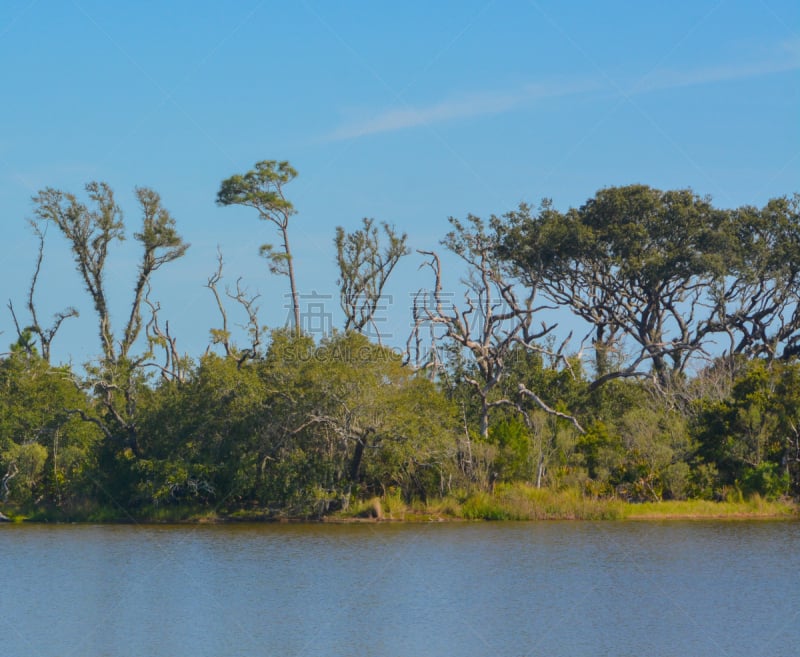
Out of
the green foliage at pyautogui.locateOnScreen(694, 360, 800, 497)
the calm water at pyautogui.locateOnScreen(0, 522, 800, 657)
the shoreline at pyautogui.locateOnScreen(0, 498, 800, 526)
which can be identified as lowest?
the calm water at pyautogui.locateOnScreen(0, 522, 800, 657)

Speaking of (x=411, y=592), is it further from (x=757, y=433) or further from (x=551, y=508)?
(x=757, y=433)

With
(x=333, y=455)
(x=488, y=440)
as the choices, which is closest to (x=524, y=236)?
(x=488, y=440)

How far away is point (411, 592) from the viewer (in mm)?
24062

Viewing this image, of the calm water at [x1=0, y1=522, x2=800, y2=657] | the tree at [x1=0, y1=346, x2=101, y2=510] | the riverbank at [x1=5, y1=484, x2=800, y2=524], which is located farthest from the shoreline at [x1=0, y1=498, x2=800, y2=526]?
the tree at [x1=0, y1=346, x2=101, y2=510]

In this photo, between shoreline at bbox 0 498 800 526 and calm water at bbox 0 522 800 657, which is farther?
shoreline at bbox 0 498 800 526

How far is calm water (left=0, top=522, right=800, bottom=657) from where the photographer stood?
62.8 ft

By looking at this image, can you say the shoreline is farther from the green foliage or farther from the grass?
the green foliage

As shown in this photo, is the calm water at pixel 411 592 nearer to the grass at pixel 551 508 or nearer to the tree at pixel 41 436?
the grass at pixel 551 508

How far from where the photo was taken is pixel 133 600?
23.5 metres

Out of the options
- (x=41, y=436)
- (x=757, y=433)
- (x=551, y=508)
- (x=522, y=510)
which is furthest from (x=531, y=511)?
(x=41, y=436)

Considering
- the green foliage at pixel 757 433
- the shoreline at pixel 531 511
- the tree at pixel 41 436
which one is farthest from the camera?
the tree at pixel 41 436

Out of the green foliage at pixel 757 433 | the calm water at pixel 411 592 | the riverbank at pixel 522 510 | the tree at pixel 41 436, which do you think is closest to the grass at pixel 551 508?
the riverbank at pixel 522 510

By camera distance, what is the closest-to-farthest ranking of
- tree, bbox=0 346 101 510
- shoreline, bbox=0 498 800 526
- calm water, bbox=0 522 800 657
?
calm water, bbox=0 522 800 657, shoreline, bbox=0 498 800 526, tree, bbox=0 346 101 510

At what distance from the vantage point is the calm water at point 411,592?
19156mm
